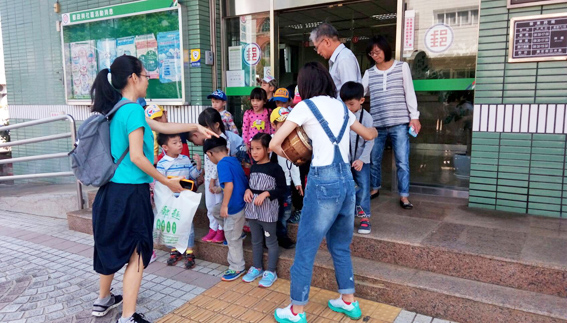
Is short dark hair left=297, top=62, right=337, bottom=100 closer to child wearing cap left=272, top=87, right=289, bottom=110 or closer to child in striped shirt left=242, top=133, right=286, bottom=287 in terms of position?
child in striped shirt left=242, top=133, right=286, bottom=287

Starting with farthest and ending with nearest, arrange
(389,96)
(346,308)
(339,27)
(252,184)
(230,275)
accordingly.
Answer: (339,27) → (389,96) → (230,275) → (252,184) → (346,308)

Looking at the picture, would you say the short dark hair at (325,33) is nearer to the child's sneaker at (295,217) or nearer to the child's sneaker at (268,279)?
the child's sneaker at (295,217)

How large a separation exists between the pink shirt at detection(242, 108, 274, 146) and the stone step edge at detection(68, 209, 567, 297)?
153 centimetres

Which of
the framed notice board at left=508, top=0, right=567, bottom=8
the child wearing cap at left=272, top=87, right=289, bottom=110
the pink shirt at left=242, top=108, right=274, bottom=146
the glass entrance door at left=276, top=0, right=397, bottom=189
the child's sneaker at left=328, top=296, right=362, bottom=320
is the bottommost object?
the child's sneaker at left=328, top=296, right=362, bottom=320

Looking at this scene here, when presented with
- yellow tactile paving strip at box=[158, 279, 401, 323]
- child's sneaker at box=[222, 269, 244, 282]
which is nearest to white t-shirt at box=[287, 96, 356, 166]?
yellow tactile paving strip at box=[158, 279, 401, 323]

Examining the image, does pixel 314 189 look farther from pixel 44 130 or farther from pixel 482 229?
pixel 44 130

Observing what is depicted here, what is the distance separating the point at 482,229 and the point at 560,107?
142 centimetres

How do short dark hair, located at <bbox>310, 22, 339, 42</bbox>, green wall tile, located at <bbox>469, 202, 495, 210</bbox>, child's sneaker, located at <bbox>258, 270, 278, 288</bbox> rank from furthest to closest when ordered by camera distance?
green wall tile, located at <bbox>469, 202, 495, 210</bbox> < short dark hair, located at <bbox>310, 22, 339, 42</bbox> < child's sneaker, located at <bbox>258, 270, 278, 288</bbox>

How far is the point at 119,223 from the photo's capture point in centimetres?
280

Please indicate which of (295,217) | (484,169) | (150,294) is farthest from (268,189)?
(484,169)

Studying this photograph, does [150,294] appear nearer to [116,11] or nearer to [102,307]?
[102,307]

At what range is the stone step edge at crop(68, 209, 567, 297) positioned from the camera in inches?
115

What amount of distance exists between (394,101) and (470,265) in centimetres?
184

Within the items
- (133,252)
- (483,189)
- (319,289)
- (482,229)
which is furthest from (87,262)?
(483,189)
